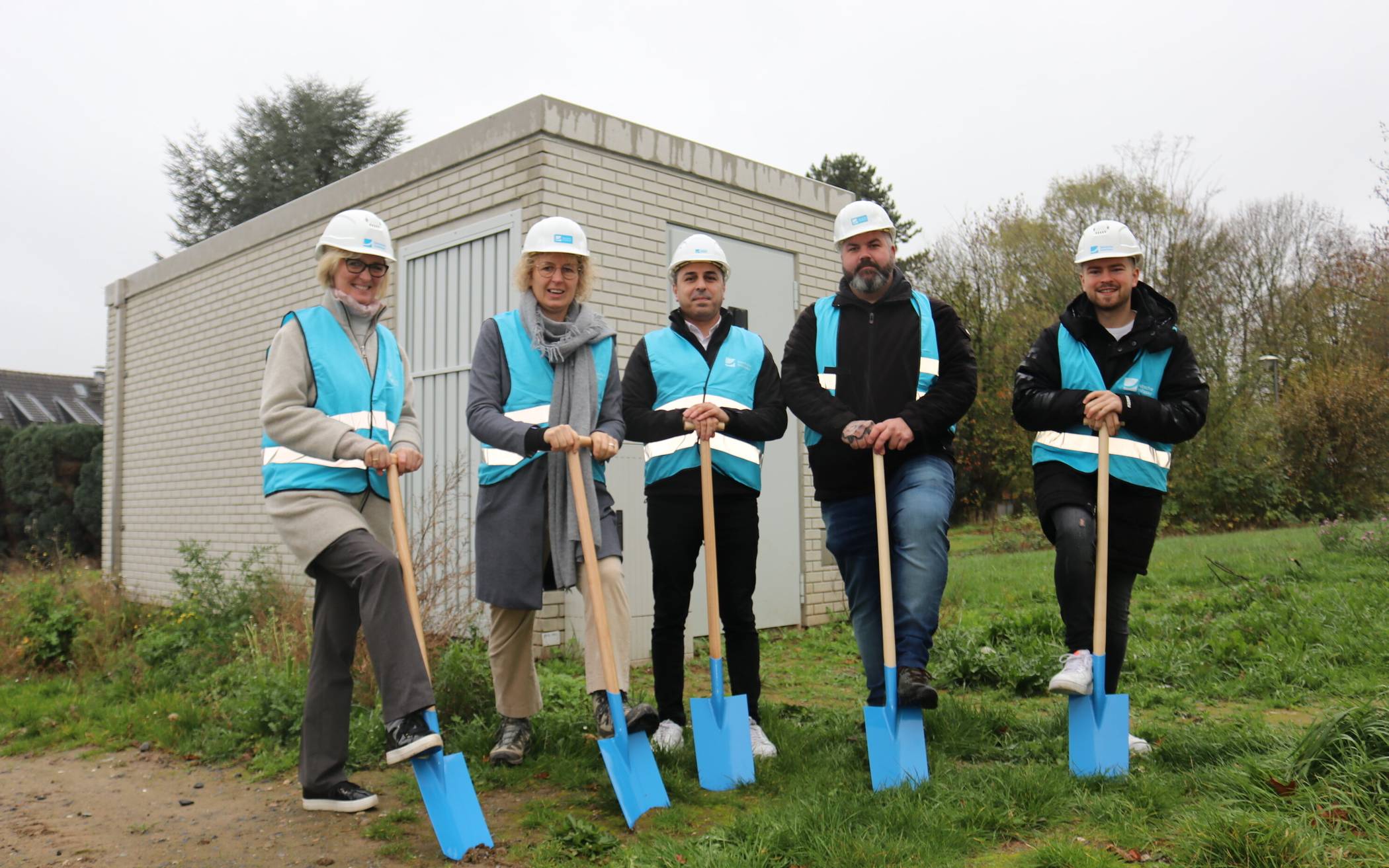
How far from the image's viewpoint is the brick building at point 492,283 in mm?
6625

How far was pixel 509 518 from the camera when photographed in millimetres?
3959

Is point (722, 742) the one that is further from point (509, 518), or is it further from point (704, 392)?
point (704, 392)

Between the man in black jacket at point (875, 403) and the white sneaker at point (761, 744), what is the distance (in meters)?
0.46

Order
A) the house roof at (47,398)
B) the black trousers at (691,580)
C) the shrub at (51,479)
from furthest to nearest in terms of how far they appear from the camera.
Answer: the house roof at (47,398), the shrub at (51,479), the black trousers at (691,580)

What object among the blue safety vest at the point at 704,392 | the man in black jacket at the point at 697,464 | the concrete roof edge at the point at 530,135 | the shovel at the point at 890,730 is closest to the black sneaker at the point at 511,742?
the man in black jacket at the point at 697,464

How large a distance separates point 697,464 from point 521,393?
2.54 feet

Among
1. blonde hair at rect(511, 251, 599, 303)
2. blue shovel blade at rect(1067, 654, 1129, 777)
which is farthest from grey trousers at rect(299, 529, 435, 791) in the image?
blue shovel blade at rect(1067, 654, 1129, 777)

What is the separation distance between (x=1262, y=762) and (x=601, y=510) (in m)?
2.45

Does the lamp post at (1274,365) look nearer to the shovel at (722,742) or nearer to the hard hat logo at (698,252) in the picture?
the hard hat logo at (698,252)

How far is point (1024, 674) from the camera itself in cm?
511

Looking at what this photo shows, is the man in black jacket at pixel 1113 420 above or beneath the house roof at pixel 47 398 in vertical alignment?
beneath

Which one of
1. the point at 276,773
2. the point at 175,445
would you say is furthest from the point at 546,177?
the point at 175,445

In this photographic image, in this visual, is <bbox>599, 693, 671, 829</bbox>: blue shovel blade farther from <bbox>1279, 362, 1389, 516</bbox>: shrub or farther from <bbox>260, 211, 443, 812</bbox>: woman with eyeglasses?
Result: <bbox>1279, 362, 1389, 516</bbox>: shrub

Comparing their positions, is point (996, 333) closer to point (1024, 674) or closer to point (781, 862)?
point (1024, 674)
